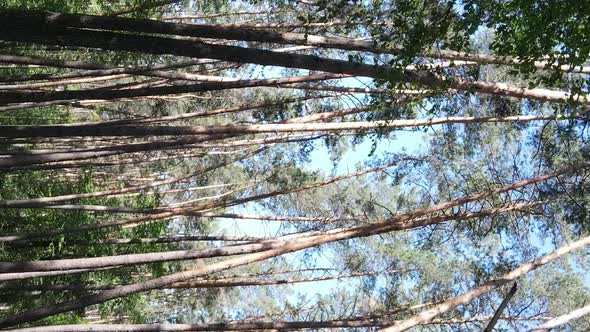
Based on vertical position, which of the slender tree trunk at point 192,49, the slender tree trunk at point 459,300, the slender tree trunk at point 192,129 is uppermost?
the slender tree trunk at point 192,49

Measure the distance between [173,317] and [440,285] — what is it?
14192 millimetres

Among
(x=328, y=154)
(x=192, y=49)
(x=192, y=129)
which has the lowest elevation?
(x=328, y=154)

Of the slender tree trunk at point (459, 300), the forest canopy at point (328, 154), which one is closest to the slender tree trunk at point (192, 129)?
the forest canopy at point (328, 154)

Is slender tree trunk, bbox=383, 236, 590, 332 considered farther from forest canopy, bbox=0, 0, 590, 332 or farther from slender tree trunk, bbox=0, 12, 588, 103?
slender tree trunk, bbox=0, 12, 588, 103

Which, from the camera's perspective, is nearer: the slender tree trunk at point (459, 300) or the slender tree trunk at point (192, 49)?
the slender tree trunk at point (192, 49)

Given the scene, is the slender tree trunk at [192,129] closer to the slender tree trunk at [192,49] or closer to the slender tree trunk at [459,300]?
the slender tree trunk at [192,49]

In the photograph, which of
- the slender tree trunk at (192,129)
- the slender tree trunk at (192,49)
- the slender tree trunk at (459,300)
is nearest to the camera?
the slender tree trunk at (192,49)

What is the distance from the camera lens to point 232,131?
6605 millimetres

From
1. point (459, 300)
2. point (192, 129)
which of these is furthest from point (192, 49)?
point (459, 300)

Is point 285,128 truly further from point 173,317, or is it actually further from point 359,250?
point 173,317

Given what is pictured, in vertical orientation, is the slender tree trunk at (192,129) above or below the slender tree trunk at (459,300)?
above

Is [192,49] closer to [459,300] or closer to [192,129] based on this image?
[192,129]

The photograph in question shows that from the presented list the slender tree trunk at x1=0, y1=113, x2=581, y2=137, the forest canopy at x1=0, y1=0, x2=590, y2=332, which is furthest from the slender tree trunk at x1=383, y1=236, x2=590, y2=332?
the slender tree trunk at x1=0, y1=113, x2=581, y2=137

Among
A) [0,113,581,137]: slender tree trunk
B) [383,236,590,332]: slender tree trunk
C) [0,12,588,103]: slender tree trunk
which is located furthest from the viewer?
[383,236,590,332]: slender tree trunk
